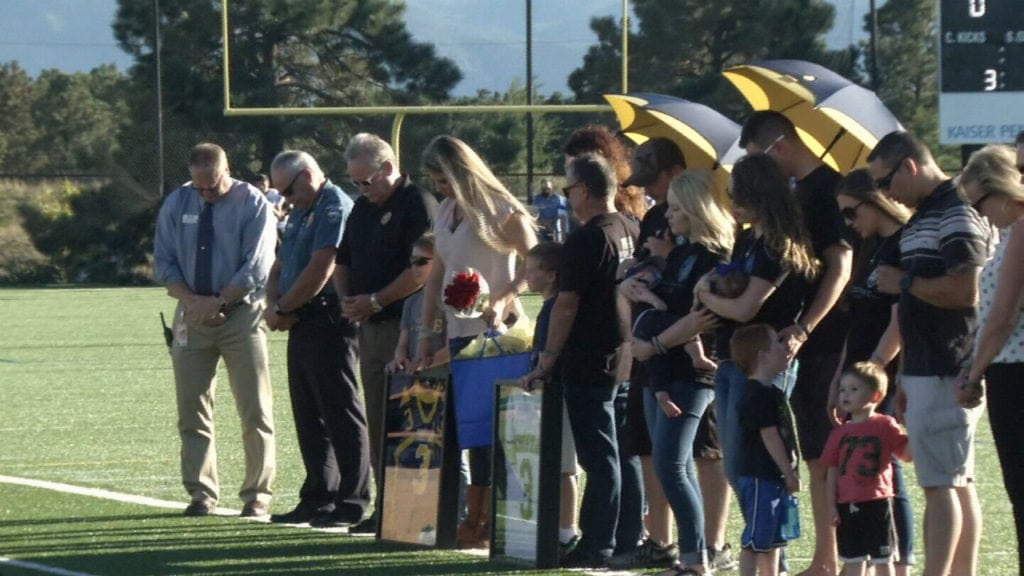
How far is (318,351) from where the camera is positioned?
9.09 metres

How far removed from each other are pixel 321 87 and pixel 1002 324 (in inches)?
777

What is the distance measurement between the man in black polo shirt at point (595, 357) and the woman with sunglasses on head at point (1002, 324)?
1815 millimetres

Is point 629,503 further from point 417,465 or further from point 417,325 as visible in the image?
point 417,325

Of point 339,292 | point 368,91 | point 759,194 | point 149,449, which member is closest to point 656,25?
point 368,91

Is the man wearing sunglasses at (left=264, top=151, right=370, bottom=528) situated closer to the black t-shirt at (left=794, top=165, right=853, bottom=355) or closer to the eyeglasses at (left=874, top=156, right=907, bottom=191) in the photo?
the black t-shirt at (left=794, top=165, right=853, bottom=355)

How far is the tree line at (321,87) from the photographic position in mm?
25047

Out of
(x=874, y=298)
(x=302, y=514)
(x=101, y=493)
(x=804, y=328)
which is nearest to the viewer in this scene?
(x=804, y=328)

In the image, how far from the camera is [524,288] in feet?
26.8

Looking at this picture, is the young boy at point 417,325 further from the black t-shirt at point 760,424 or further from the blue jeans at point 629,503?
the black t-shirt at point 760,424

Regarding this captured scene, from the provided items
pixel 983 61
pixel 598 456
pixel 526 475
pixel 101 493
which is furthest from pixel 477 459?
pixel 983 61

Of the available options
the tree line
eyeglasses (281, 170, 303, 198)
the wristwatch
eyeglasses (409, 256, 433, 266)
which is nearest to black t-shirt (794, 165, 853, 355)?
the wristwatch

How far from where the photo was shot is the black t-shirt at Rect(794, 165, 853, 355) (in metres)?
6.72

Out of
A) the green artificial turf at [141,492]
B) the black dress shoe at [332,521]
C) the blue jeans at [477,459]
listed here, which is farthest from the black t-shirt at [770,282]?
the black dress shoe at [332,521]

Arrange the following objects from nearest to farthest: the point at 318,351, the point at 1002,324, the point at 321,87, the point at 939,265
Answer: the point at 1002,324 < the point at 939,265 < the point at 318,351 < the point at 321,87
